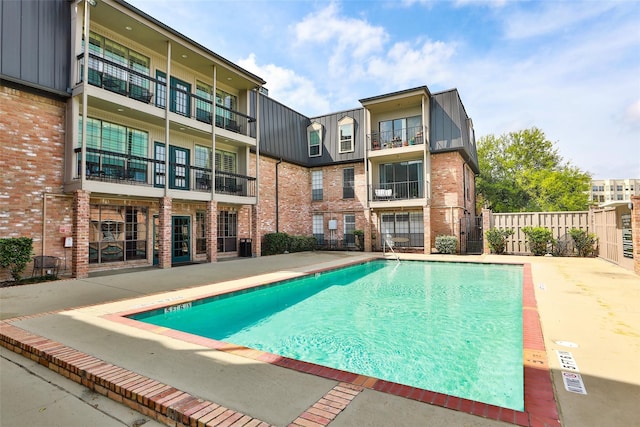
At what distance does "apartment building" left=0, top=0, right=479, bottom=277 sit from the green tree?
14.1 metres

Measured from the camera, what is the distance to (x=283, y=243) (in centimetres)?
1716

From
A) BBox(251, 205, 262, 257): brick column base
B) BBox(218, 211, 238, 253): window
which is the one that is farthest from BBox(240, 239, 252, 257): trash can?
BBox(218, 211, 238, 253): window

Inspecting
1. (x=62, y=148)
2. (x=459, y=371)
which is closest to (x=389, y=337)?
(x=459, y=371)

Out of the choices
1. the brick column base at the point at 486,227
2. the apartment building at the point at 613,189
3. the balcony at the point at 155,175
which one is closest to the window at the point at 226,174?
the balcony at the point at 155,175

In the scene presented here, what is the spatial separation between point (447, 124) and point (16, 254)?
1809 centimetres

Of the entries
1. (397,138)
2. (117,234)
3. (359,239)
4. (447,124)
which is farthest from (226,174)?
(447,124)

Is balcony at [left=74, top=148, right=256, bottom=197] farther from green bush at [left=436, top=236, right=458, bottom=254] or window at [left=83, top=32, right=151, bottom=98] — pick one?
green bush at [left=436, top=236, right=458, bottom=254]

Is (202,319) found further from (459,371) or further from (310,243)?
(310,243)

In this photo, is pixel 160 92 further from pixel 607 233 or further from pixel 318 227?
pixel 607 233

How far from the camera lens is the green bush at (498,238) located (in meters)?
15.5

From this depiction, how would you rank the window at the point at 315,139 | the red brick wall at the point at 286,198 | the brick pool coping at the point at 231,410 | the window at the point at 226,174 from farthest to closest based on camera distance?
the window at the point at 315,139 < the red brick wall at the point at 286,198 < the window at the point at 226,174 < the brick pool coping at the point at 231,410

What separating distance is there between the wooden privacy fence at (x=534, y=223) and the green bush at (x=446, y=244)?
2.02 m

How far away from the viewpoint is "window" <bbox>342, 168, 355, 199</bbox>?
19688 mm

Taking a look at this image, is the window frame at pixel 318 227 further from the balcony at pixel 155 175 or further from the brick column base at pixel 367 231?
the balcony at pixel 155 175
